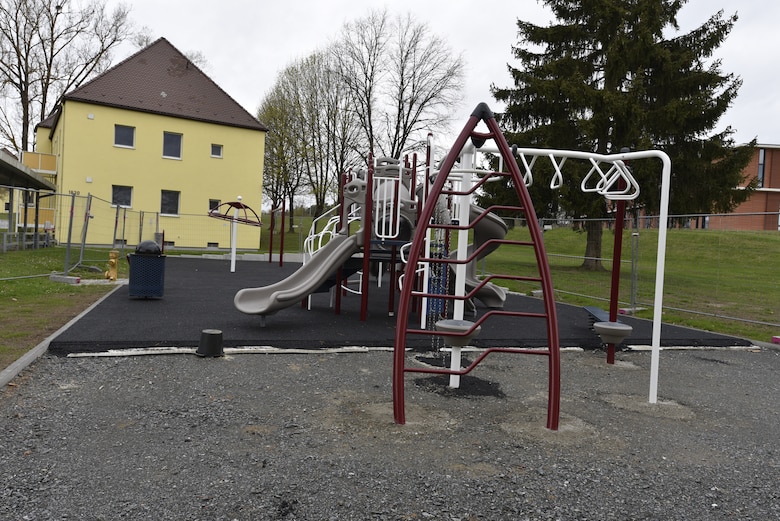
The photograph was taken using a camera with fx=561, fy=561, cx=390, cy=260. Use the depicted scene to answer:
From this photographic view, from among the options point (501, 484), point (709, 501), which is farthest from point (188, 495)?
point (709, 501)

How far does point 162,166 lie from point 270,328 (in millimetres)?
20229

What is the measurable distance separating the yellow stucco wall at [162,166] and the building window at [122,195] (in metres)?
0.19

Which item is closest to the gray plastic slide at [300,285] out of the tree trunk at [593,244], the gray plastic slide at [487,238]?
the gray plastic slide at [487,238]

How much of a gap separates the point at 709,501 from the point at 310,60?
35.7 m

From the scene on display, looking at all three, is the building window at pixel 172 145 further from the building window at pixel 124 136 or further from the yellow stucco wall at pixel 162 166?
the building window at pixel 124 136

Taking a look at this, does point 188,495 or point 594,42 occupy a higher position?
point 594,42

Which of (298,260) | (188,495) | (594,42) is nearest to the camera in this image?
(188,495)

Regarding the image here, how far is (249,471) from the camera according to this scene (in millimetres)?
2908

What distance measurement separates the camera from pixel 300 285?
745 centimetres

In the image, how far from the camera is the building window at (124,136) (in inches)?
945

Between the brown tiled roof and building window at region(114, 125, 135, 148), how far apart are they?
921mm

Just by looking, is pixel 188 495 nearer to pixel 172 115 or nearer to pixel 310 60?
pixel 172 115

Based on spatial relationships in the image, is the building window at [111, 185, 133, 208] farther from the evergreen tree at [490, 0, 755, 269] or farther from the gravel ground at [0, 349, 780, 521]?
the gravel ground at [0, 349, 780, 521]

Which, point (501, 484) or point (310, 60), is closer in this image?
point (501, 484)
